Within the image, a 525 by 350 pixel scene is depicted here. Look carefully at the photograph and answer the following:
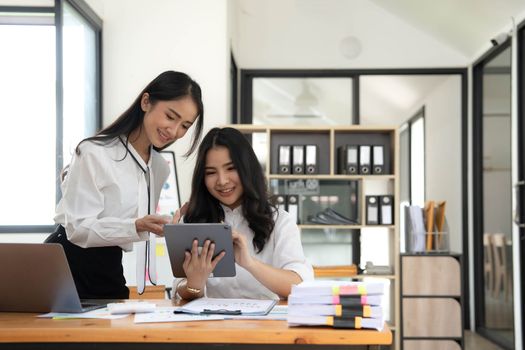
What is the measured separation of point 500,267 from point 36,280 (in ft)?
14.4

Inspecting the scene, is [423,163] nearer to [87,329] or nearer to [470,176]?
[470,176]

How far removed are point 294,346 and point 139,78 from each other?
3.67m

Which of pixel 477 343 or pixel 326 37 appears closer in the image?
pixel 477 343

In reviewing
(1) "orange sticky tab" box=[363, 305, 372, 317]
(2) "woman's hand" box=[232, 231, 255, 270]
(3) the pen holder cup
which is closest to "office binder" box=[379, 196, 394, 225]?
(3) the pen holder cup

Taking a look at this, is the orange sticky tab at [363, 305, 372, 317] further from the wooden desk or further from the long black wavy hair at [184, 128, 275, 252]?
the long black wavy hair at [184, 128, 275, 252]

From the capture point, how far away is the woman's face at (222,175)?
2312mm

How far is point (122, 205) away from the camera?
7.60 feet

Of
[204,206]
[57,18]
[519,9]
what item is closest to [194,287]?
[204,206]

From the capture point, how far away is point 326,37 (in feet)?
21.7

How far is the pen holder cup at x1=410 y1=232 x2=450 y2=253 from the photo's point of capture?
507 centimetres

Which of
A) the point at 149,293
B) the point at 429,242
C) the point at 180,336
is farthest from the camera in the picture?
the point at 429,242

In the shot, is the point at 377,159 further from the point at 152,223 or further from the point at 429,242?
the point at 152,223

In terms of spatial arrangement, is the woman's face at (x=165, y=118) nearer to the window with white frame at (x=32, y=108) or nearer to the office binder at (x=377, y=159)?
the window with white frame at (x=32, y=108)

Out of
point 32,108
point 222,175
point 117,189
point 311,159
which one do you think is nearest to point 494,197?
point 311,159
